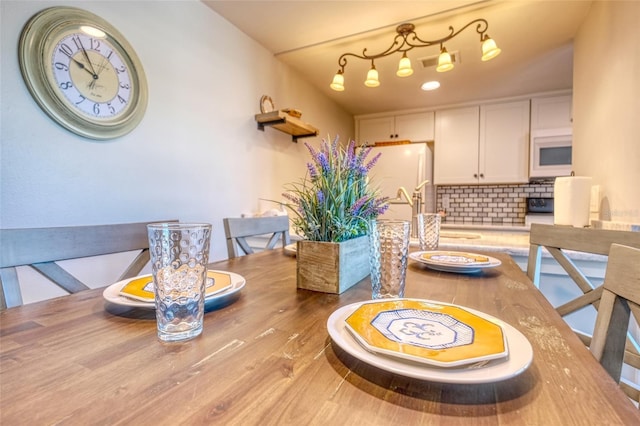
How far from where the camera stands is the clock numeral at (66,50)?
117 centimetres

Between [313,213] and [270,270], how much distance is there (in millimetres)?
Result: 313

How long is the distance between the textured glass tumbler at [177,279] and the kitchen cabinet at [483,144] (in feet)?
11.6

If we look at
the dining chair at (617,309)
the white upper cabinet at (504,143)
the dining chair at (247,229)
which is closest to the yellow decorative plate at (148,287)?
the dining chair at (247,229)

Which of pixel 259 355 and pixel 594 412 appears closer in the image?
pixel 594 412

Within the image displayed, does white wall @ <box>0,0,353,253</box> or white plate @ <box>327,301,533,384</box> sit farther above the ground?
white wall @ <box>0,0,353,253</box>

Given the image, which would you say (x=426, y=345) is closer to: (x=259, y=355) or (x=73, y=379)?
(x=259, y=355)

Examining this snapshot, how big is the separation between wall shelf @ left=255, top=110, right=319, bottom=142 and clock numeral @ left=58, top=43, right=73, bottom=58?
1149mm

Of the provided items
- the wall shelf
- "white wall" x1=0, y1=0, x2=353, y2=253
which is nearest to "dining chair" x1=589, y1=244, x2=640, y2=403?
"white wall" x1=0, y1=0, x2=353, y2=253

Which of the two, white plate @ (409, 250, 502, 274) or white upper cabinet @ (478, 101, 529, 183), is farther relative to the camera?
white upper cabinet @ (478, 101, 529, 183)

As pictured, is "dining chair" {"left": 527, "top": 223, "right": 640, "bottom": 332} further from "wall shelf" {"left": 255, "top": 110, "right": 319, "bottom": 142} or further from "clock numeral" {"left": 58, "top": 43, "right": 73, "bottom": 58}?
"clock numeral" {"left": 58, "top": 43, "right": 73, "bottom": 58}

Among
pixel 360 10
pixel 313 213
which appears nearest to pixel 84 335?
pixel 313 213

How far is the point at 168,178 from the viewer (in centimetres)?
163

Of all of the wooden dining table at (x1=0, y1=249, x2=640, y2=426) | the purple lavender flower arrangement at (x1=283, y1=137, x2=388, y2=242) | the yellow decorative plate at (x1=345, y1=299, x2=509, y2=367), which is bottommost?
the wooden dining table at (x1=0, y1=249, x2=640, y2=426)

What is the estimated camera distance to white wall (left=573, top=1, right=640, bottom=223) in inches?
50.0
